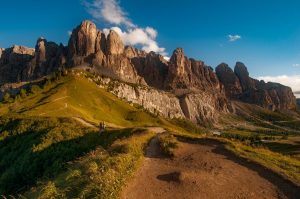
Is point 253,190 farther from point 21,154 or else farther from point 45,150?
point 21,154

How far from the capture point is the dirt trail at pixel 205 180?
25.5m

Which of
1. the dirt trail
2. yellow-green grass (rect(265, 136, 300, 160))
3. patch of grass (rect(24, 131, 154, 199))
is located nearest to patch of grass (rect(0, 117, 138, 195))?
patch of grass (rect(24, 131, 154, 199))

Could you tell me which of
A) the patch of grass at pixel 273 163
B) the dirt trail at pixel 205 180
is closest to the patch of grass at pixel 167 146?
the dirt trail at pixel 205 180

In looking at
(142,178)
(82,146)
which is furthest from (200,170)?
(82,146)

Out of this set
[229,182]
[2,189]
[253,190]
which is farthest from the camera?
[2,189]

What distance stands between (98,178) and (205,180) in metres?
8.93

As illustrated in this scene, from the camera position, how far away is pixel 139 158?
113 ft

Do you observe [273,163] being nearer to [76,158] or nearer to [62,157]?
[76,158]

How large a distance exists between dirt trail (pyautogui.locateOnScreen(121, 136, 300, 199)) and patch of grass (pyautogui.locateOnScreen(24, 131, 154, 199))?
1.02m

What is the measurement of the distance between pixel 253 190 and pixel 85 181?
13.6 m

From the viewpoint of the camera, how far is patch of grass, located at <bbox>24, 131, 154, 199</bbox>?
25.1m

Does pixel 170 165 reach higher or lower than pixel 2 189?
higher

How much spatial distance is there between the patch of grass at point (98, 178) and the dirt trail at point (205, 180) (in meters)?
1.02

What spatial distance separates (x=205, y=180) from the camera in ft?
92.3
